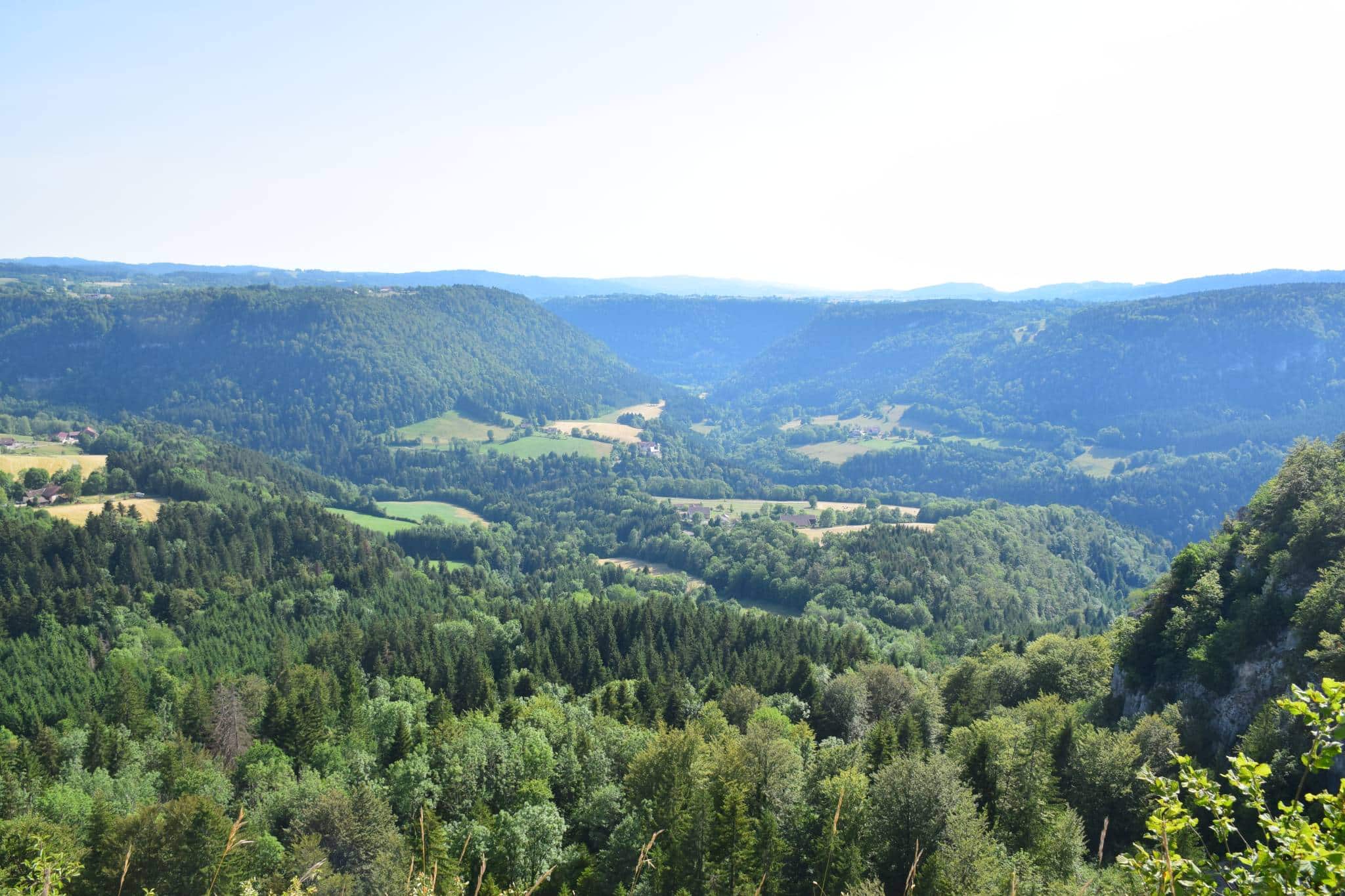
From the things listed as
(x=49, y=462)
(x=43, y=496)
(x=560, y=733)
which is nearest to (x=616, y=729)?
(x=560, y=733)

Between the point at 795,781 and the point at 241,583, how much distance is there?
101 metres

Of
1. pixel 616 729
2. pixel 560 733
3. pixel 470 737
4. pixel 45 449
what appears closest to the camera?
pixel 470 737

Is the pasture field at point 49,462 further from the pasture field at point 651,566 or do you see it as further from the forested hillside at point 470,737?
the pasture field at point 651,566

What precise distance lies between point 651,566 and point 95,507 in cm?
10684

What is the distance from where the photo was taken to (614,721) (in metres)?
63.8

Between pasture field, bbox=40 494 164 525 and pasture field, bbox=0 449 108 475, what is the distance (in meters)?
14.1

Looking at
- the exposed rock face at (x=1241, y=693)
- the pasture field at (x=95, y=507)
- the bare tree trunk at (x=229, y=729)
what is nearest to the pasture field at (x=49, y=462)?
the pasture field at (x=95, y=507)

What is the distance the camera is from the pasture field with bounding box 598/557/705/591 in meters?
175

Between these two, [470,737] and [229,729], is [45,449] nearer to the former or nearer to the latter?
[229,729]

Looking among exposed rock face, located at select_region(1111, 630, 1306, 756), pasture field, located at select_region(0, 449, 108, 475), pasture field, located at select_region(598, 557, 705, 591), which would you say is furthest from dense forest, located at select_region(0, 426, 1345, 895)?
pasture field, located at select_region(598, 557, 705, 591)

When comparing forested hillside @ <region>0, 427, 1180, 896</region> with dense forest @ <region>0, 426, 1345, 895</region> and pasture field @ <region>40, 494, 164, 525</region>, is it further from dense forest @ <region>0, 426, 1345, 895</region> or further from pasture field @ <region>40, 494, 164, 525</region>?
pasture field @ <region>40, 494, 164, 525</region>

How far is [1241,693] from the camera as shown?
51.1 m

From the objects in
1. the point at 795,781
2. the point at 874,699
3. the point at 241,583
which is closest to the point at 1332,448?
the point at 874,699

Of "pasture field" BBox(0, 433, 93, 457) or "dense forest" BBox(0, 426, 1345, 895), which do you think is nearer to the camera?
"dense forest" BBox(0, 426, 1345, 895)
